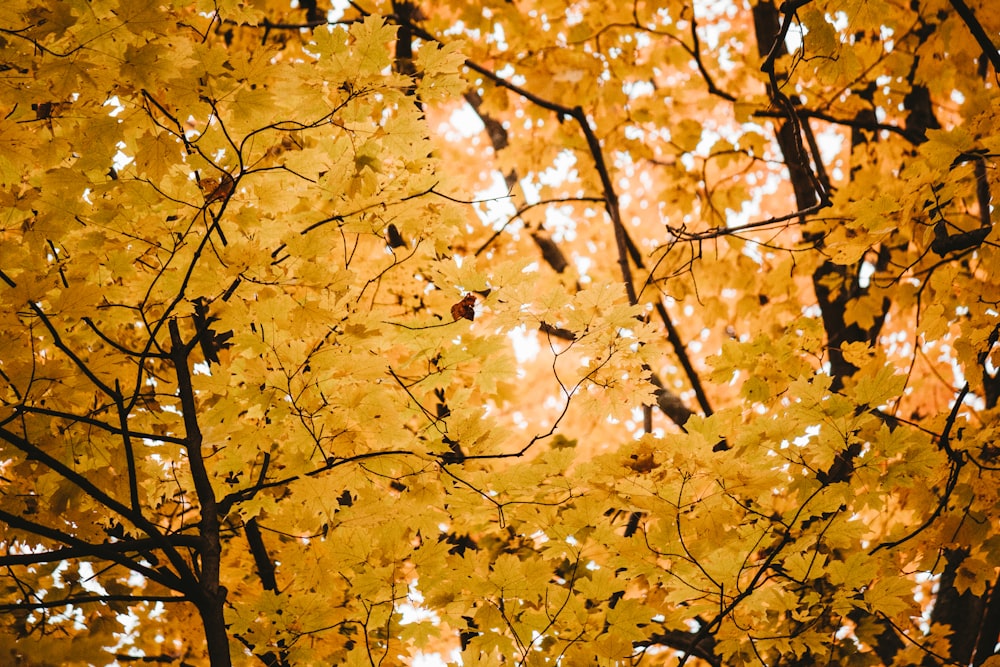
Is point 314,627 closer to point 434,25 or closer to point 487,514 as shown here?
point 487,514

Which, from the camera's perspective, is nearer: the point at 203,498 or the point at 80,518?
the point at 203,498

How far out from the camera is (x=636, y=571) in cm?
231

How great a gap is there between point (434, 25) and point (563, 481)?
371 centimetres

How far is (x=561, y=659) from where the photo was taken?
2521mm

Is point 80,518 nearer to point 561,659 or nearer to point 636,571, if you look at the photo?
point 561,659

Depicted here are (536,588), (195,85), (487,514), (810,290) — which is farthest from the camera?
(810,290)

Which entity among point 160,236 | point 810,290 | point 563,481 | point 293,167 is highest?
point 810,290

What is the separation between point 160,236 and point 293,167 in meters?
0.50

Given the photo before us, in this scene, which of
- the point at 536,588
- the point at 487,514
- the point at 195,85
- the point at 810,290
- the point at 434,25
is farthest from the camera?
the point at 810,290

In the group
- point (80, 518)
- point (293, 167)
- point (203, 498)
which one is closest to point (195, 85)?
point (293, 167)

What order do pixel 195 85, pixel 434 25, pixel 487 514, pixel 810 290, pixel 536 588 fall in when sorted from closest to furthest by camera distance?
pixel 195 85 → pixel 536 588 → pixel 487 514 → pixel 434 25 → pixel 810 290

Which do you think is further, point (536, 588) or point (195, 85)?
point (536, 588)

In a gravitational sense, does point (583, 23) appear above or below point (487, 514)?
above

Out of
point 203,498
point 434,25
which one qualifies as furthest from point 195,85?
point 434,25
